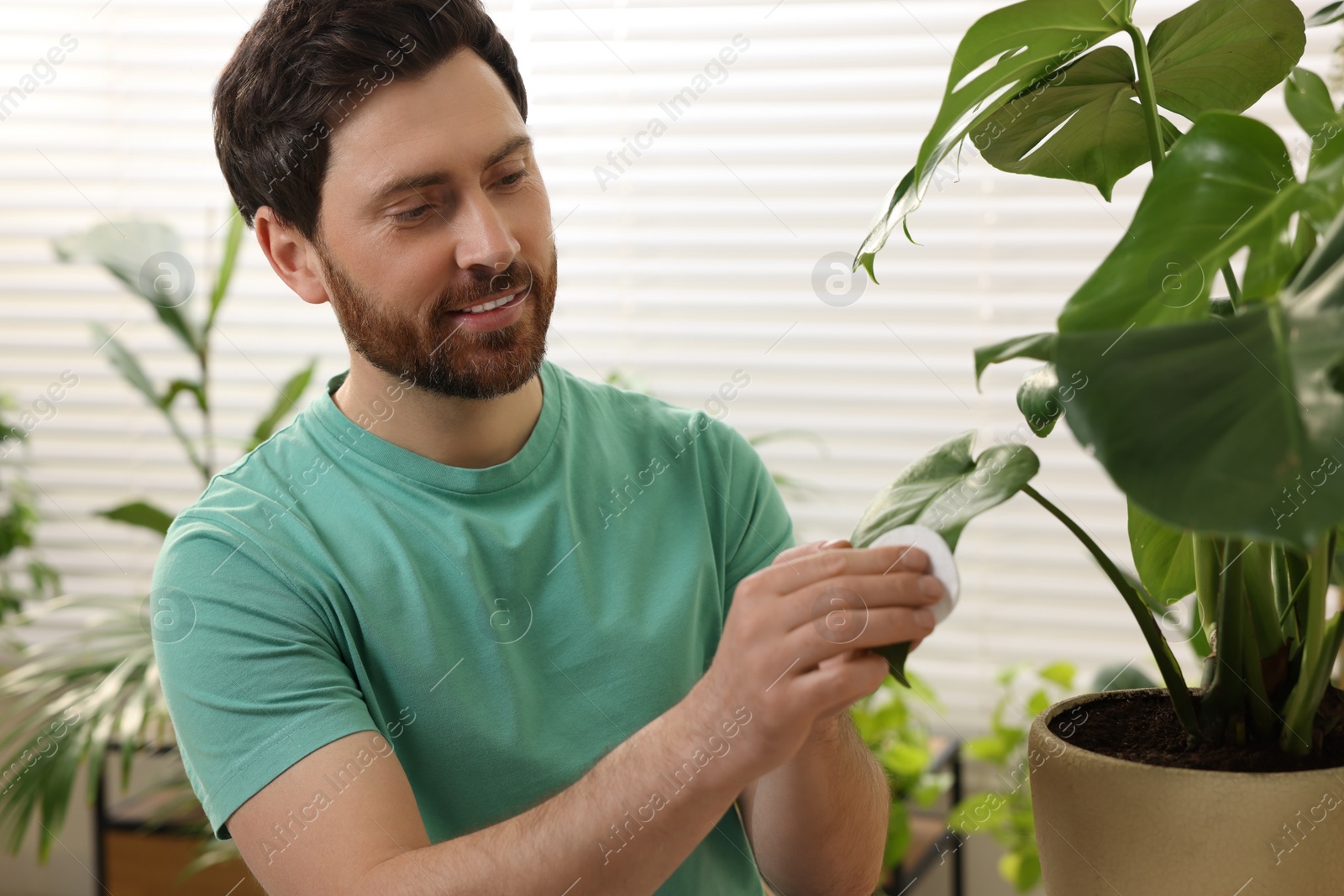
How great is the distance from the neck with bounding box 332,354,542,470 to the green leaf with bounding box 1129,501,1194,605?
25.5 inches

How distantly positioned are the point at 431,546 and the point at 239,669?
0.69 feet

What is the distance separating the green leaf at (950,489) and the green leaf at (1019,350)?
0.14 ft

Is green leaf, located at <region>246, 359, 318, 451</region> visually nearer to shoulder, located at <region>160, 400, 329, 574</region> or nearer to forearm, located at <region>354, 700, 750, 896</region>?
shoulder, located at <region>160, 400, 329, 574</region>

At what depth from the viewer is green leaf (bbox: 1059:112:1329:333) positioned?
50 centimetres

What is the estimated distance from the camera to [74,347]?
264cm

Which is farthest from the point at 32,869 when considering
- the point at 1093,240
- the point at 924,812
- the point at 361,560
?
the point at 1093,240

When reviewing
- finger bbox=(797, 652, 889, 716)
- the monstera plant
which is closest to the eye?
the monstera plant

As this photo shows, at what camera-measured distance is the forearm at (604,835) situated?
799mm

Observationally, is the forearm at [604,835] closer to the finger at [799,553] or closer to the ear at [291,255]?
the finger at [799,553]

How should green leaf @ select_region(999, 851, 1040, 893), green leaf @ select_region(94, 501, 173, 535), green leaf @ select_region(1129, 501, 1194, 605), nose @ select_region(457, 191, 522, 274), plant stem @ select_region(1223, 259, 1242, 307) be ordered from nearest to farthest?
1. plant stem @ select_region(1223, 259, 1242, 307)
2. green leaf @ select_region(1129, 501, 1194, 605)
3. nose @ select_region(457, 191, 522, 274)
4. green leaf @ select_region(999, 851, 1040, 893)
5. green leaf @ select_region(94, 501, 173, 535)

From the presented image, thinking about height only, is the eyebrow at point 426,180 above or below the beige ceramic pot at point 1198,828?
above

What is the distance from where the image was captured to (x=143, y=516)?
6.11 feet

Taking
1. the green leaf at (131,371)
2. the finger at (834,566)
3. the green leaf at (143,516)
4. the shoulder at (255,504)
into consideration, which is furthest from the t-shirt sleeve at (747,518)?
the green leaf at (131,371)

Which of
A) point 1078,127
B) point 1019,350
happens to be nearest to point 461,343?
point 1078,127
